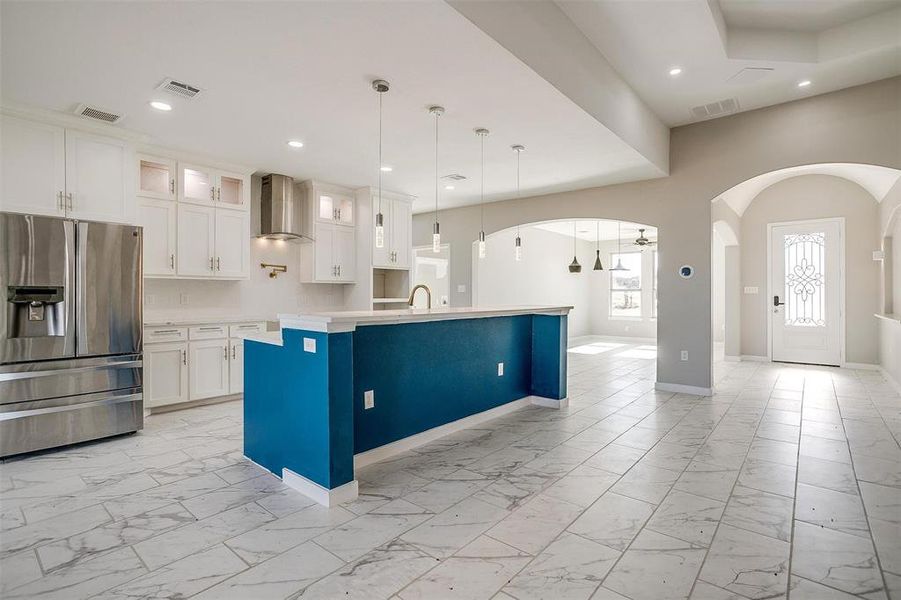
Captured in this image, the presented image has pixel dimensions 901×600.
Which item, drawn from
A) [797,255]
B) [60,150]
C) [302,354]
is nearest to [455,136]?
[302,354]

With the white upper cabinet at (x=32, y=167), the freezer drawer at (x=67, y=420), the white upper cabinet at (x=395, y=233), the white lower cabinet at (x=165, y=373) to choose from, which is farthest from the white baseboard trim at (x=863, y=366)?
the white upper cabinet at (x=32, y=167)

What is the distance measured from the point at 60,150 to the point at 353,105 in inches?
95.7

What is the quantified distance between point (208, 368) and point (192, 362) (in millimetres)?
181

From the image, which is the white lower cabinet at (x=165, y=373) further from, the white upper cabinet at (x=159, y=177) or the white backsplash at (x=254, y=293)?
the white upper cabinet at (x=159, y=177)

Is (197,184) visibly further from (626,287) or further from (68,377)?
(626,287)

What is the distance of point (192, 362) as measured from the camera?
4684mm

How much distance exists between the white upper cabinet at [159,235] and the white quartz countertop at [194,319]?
49 centimetres

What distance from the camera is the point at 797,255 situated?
7.71 m

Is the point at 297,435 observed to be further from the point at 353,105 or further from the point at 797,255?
the point at 797,255

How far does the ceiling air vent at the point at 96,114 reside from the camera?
352cm

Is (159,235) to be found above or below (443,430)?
above

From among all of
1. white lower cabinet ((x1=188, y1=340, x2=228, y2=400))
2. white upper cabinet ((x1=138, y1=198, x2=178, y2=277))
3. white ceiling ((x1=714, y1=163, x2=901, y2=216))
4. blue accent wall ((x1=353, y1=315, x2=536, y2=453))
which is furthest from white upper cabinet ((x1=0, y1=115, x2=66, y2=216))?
white ceiling ((x1=714, y1=163, x2=901, y2=216))

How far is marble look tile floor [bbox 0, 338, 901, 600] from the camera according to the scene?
6.19 feet

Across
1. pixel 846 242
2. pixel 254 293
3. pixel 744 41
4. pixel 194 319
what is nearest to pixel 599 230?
pixel 846 242
